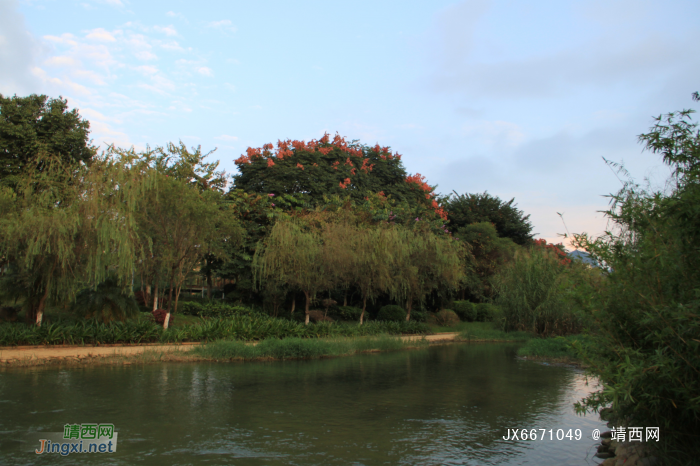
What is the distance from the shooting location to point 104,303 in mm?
16891

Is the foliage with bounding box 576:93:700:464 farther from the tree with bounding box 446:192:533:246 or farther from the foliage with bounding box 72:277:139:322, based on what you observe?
the tree with bounding box 446:192:533:246

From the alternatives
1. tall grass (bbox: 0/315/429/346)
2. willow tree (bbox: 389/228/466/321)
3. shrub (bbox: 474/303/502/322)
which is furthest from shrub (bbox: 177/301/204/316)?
shrub (bbox: 474/303/502/322)

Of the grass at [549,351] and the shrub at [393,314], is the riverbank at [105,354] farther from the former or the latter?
the shrub at [393,314]

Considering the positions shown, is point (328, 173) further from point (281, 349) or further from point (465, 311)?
point (281, 349)

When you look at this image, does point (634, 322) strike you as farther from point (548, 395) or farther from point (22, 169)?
point (22, 169)

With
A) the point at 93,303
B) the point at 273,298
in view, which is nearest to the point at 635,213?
the point at 93,303

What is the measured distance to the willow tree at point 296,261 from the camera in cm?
2106

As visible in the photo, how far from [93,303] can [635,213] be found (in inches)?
674

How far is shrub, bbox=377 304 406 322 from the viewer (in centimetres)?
2638

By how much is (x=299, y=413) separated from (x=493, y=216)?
35955 mm

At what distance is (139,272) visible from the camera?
19.3 m

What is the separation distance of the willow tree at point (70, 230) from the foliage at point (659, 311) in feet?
46.0

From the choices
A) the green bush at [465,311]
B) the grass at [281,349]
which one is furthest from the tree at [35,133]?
the green bush at [465,311]

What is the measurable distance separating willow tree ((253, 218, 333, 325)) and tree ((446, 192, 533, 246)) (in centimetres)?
2212
